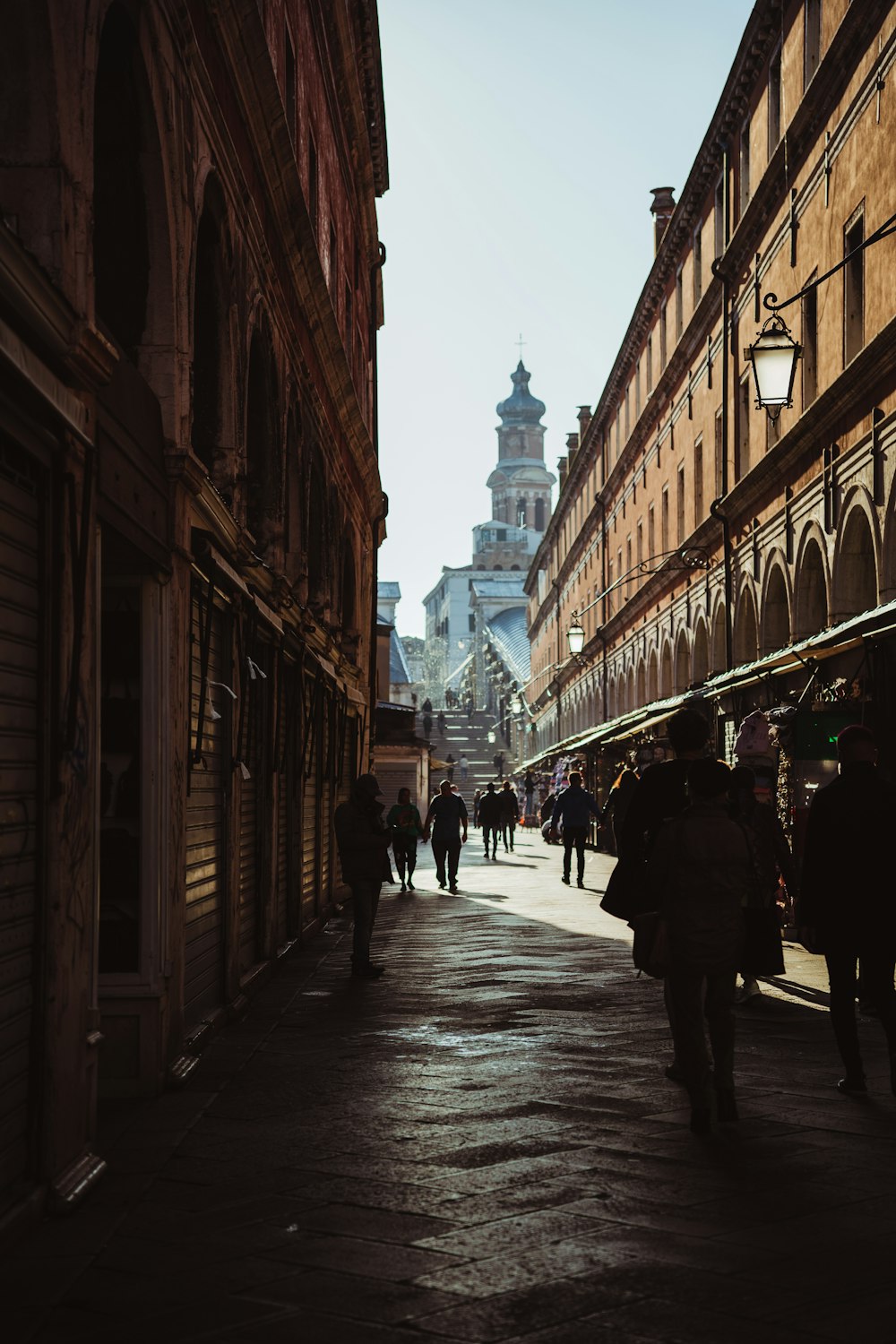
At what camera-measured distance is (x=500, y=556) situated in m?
181

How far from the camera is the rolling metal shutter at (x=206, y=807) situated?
30.5 feet

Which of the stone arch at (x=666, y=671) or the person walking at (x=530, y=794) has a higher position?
the stone arch at (x=666, y=671)

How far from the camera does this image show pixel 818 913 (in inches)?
322

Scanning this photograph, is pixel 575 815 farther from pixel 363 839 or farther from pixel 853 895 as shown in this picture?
pixel 853 895

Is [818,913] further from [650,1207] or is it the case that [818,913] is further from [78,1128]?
[78,1128]

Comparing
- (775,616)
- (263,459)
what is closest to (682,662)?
(775,616)

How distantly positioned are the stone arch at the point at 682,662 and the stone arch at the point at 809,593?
37.6 feet

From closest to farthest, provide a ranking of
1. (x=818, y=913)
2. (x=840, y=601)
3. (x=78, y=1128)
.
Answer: (x=78, y=1128) → (x=818, y=913) → (x=840, y=601)

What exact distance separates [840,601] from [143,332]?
11.6m

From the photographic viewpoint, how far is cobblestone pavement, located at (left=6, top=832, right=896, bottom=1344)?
4598mm

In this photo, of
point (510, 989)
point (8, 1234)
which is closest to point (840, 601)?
point (510, 989)

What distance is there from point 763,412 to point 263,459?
1165 cm

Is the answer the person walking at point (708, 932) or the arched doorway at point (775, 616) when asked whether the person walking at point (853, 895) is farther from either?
the arched doorway at point (775, 616)

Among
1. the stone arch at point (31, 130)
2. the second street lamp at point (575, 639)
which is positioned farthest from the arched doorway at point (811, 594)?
the second street lamp at point (575, 639)
